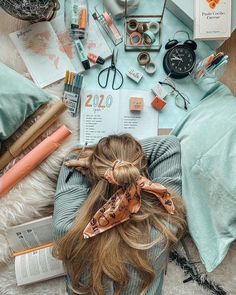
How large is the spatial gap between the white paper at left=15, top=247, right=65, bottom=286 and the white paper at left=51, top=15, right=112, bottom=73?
1.93 feet

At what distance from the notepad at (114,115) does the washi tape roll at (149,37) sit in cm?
16

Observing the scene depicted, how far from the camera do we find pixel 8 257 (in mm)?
1185

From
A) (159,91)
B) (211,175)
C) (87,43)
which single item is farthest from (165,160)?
(87,43)

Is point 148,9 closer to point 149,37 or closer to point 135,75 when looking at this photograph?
point 149,37

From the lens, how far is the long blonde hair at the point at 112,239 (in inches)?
35.2

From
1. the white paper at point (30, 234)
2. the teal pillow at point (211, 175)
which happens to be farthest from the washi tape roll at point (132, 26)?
the white paper at point (30, 234)

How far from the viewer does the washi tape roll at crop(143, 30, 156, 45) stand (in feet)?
3.96

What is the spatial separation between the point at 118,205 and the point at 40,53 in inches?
23.9

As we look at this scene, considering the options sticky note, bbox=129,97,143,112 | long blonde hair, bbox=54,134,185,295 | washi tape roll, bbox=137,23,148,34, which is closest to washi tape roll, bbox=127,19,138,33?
washi tape roll, bbox=137,23,148,34

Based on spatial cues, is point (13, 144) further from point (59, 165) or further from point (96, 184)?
point (96, 184)

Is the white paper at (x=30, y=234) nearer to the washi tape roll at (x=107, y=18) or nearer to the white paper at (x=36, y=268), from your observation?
the white paper at (x=36, y=268)

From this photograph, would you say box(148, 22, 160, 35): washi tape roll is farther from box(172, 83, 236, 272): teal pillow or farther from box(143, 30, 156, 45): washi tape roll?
box(172, 83, 236, 272): teal pillow

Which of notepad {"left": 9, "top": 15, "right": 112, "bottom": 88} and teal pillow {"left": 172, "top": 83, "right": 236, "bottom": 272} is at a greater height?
notepad {"left": 9, "top": 15, "right": 112, "bottom": 88}

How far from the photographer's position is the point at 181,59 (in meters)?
1.21
